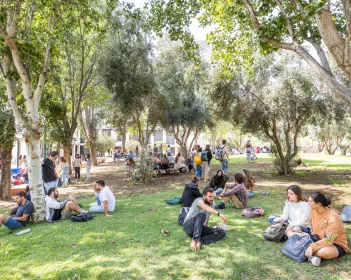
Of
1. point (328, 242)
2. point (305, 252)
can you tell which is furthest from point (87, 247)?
point (328, 242)

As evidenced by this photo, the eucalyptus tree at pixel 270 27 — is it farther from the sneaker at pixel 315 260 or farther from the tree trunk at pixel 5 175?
the tree trunk at pixel 5 175

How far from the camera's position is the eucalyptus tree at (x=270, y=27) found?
5.37 m

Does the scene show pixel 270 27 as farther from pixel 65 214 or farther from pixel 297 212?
pixel 65 214

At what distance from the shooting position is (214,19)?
32.3 ft

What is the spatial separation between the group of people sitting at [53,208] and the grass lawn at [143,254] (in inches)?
13.6

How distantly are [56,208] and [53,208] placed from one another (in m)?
0.08

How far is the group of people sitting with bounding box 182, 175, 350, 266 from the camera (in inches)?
162

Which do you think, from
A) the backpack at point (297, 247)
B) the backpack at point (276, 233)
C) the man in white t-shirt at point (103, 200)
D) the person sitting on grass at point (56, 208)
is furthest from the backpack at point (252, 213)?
the person sitting on grass at point (56, 208)

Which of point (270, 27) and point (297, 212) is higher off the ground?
point (270, 27)

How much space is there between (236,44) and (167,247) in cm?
817

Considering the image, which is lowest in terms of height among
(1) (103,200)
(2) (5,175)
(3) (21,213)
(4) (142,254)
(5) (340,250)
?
(4) (142,254)

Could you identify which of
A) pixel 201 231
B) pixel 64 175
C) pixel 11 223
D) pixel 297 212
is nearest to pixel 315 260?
pixel 297 212

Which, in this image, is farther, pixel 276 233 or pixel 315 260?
pixel 276 233

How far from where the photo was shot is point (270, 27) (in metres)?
6.54
